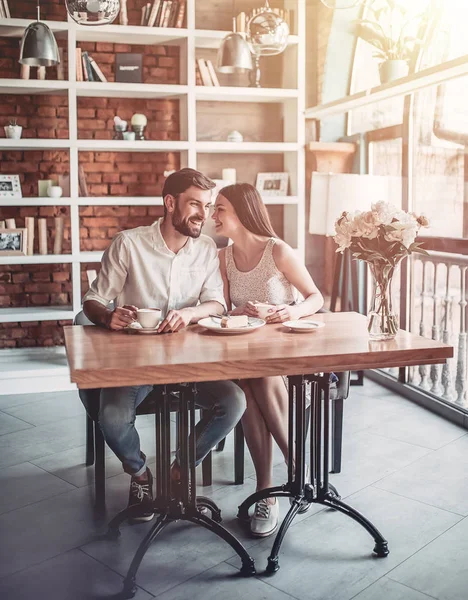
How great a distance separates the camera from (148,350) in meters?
2.15

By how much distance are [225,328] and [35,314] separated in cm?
262

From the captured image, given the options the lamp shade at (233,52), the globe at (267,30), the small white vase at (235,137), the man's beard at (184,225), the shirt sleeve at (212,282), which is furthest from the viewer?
the small white vase at (235,137)

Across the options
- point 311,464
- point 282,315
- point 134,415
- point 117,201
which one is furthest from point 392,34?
point 134,415

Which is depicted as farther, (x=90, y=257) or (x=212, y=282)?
(x=90, y=257)

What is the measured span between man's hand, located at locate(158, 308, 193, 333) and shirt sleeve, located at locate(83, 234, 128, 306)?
1.34 ft

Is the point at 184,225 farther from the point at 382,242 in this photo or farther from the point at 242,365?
the point at 242,365

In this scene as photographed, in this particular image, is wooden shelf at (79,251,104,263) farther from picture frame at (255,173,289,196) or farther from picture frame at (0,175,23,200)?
picture frame at (255,173,289,196)

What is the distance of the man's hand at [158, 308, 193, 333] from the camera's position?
2.43 metres

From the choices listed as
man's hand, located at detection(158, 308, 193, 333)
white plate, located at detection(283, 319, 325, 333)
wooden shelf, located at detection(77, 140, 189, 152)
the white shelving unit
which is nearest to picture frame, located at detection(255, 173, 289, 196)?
the white shelving unit

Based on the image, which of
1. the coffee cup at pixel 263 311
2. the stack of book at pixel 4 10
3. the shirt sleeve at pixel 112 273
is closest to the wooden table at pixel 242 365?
the coffee cup at pixel 263 311

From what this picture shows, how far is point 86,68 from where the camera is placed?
4645 millimetres

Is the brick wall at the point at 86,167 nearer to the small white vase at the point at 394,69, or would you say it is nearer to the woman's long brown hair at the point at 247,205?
the small white vase at the point at 394,69

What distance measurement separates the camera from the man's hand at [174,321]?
2.43 meters

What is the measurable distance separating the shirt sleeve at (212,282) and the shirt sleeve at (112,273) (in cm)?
33
